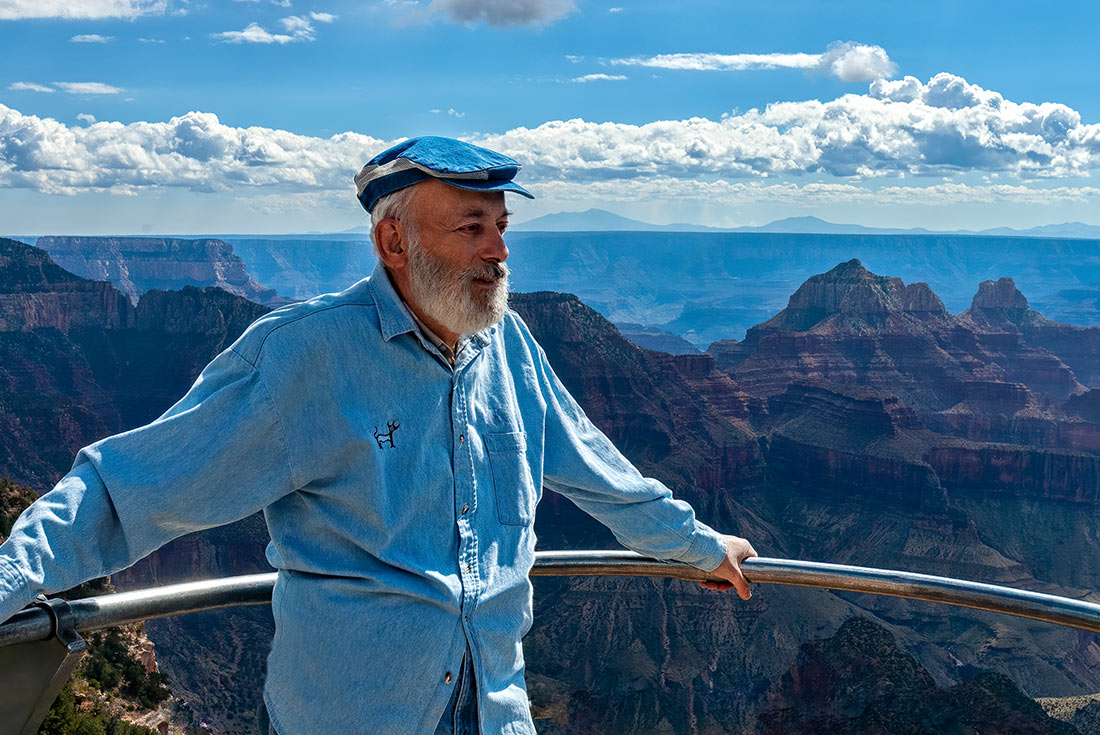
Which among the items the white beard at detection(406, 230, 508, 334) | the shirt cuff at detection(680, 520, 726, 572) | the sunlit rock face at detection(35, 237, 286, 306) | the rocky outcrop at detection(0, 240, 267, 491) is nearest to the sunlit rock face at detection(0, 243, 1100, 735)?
the rocky outcrop at detection(0, 240, 267, 491)

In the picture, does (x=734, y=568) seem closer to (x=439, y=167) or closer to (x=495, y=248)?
(x=495, y=248)

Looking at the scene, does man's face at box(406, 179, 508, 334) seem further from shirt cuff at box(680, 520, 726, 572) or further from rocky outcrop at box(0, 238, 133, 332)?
rocky outcrop at box(0, 238, 133, 332)

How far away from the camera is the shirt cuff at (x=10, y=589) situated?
1724 millimetres

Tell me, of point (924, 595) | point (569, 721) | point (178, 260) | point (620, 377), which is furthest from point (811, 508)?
point (178, 260)

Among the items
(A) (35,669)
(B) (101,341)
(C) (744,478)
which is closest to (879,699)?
(A) (35,669)

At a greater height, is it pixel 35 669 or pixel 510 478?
pixel 510 478

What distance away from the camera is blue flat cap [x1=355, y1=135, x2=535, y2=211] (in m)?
2.19

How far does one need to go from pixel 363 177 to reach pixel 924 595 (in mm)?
1916

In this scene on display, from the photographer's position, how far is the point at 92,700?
11812 millimetres

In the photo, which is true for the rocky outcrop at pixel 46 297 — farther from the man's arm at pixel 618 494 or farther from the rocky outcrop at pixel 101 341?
the man's arm at pixel 618 494

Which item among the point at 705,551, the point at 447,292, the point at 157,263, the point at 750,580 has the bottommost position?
the point at 157,263

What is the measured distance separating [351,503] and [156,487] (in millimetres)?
402

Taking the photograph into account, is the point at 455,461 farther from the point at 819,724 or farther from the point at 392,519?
the point at 819,724

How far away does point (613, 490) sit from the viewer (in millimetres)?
2760
